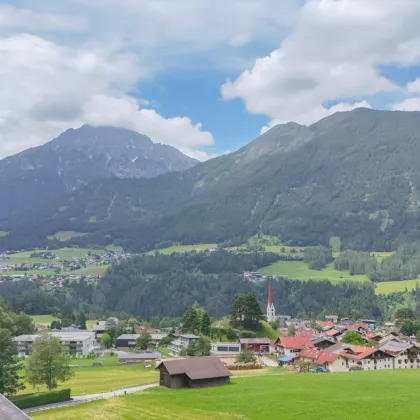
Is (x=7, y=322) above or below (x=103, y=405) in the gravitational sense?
above

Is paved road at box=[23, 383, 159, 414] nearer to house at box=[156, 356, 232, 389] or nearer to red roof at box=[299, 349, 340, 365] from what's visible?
house at box=[156, 356, 232, 389]

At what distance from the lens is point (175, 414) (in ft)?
128

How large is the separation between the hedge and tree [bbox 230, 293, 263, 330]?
200 ft

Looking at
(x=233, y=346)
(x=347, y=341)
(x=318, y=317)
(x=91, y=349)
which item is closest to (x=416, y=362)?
(x=347, y=341)

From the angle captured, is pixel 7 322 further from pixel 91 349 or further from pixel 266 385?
pixel 91 349

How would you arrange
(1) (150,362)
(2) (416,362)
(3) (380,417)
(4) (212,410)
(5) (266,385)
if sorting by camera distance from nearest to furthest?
(3) (380,417) < (4) (212,410) < (5) (266,385) < (2) (416,362) < (1) (150,362)

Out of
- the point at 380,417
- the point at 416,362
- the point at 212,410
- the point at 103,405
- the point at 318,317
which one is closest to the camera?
the point at 380,417

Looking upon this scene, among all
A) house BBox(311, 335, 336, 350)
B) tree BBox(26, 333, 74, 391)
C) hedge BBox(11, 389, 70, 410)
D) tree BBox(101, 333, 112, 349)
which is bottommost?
tree BBox(101, 333, 112, 349)

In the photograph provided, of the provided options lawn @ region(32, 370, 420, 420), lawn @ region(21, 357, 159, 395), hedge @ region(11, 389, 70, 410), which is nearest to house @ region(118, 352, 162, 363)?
lawn @ region(21, 357, 159, 395)

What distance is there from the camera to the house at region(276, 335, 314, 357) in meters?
95.3

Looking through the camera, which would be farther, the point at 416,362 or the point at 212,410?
the point at 416,362

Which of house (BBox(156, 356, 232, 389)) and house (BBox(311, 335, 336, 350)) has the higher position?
house (BBox(156, 356, 232, 389))

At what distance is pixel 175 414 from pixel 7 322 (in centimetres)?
2911

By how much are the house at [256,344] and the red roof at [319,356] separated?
45.2ft
